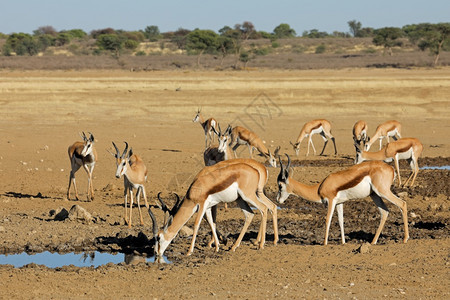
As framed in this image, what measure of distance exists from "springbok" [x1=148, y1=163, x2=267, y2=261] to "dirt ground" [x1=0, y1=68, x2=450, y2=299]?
0.40 m

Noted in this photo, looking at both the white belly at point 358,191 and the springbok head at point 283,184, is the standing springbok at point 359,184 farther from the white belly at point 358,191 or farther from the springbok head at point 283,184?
the springbok head at point 283,184

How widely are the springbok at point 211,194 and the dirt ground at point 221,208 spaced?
40 centimetres

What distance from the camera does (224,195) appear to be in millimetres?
10398

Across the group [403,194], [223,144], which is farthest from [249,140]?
[403,194]

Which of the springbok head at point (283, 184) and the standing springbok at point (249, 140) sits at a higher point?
the springbok head at point (283, 184)

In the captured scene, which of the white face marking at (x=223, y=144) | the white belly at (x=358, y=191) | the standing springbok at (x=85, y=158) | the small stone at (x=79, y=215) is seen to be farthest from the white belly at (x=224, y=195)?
the standing springbok at (x=85, y=158)

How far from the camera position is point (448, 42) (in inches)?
2628

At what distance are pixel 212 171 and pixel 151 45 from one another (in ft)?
285

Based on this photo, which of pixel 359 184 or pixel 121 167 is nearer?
pixel 359 184

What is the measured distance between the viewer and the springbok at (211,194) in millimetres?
10133

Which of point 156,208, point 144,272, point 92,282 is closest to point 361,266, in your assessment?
point 144,272

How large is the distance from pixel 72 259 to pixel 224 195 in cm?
241

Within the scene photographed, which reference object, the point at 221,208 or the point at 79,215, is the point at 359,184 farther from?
the point at 79,215

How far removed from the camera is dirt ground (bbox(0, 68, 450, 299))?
882 centimetres
